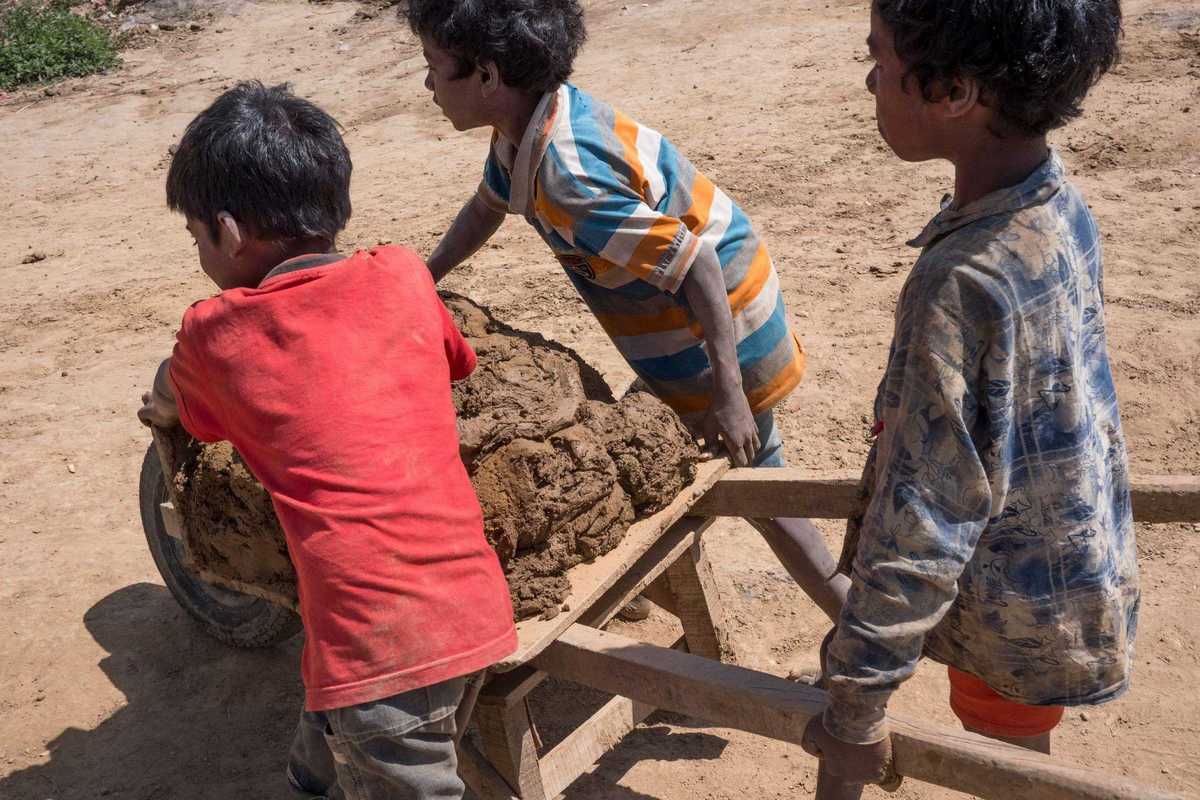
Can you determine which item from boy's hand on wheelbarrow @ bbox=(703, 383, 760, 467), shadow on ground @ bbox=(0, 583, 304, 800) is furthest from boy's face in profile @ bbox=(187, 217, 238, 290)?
shadow on ground @ bbox=(0, 583, 304, 800)

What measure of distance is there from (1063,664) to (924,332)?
0.63 meters

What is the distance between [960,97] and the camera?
1567 mm

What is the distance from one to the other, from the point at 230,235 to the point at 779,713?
1.29 m

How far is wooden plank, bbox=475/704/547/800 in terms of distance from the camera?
2.35m

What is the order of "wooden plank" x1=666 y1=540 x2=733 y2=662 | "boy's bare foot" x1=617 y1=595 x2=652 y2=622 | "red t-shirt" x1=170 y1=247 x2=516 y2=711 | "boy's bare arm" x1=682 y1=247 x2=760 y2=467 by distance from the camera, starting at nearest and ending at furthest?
1. "red t-shirt" x1=170 y1=247 x2=516 y2=711
2. "boy's bare arm" x1=682 y1=247 x2=760 y2=467
3. "wooden plank" x1=666 y1=540 x2=733 y2=662
4. "boy's bare foot" x1=617 y1=595 x2=652 y2=622

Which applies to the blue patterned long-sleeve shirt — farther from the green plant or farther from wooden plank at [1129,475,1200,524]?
the green plant

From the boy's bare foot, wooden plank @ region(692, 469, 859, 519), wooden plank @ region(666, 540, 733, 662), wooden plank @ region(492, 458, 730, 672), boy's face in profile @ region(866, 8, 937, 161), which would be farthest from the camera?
the boy's bare foot

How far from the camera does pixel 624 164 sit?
97.0 inches

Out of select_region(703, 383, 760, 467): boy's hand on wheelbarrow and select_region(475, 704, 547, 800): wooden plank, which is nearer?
select_region(475, 704, 547, 800): wooden plank

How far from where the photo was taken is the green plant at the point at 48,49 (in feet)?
36.1

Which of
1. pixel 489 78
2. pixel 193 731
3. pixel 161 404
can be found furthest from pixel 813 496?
pixel 193 731

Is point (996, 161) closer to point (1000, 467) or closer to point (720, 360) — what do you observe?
point (1000, 467)

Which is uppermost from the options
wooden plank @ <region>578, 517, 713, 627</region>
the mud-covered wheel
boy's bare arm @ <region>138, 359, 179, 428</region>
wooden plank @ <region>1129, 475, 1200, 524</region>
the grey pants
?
boy's bare arm @ <region>138, 359, 179, 428</region>

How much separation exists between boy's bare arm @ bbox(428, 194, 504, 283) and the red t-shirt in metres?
0.99
